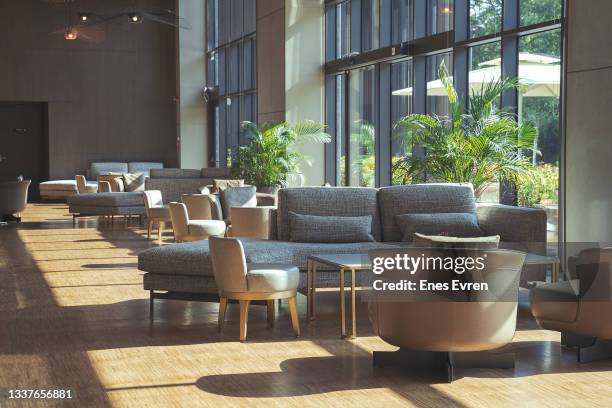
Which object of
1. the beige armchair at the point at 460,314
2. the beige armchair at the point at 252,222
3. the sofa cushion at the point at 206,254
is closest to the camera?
the beige armchair at the point at 460,314

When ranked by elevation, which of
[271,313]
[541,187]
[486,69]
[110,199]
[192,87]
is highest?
[192,87]

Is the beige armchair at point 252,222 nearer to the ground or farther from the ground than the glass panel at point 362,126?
nearer to the ground

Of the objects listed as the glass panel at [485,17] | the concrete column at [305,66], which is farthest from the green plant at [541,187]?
the concrete column at [305,66]

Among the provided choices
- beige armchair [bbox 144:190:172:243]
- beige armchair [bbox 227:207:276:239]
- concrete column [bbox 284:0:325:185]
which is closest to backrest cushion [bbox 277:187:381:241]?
beige armchair [bbox 227:207:276:239]

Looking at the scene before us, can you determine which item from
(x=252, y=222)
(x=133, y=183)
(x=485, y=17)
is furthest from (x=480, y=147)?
(x=133, y=183)

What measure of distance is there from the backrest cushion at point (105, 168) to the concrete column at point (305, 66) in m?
8.79

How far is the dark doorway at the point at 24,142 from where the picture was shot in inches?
904

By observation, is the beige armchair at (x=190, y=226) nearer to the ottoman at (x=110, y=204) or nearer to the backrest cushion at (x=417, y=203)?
the backrest cushion at (x=417, y=203)

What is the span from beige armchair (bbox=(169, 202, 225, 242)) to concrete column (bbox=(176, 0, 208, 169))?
11543 mm

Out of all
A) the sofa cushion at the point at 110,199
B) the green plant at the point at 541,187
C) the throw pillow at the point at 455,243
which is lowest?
the sofa cushion at the point at 110,199

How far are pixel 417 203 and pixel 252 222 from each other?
90.3 inches

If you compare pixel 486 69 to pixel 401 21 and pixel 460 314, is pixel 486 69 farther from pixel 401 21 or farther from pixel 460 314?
pixel 460 314

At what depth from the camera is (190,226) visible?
10.6 metres

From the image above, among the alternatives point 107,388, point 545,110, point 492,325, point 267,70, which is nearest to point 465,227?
point 545,110
